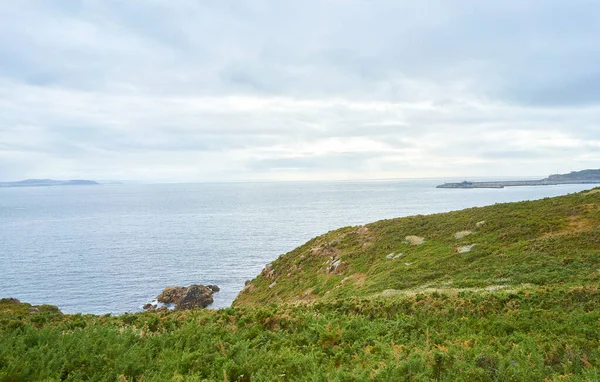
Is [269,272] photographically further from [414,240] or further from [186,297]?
[414,240]

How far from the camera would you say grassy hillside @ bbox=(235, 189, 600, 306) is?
23.0m

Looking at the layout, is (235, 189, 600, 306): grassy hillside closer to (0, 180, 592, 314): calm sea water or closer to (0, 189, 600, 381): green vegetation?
(0, 189, 600, 381): green vegetation

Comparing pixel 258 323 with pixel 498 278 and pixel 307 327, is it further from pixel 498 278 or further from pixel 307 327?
pixel 498 278

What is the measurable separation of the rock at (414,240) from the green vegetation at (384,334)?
30.0 feet

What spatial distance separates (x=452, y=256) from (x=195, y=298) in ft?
143

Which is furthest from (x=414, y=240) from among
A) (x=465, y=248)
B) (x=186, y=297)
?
(x=186, y=297)

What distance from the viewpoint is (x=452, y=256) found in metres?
30.2

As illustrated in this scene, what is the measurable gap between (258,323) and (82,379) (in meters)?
7.14

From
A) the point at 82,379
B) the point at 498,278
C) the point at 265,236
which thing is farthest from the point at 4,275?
the point at 498,278

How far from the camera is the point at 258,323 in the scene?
1498cm

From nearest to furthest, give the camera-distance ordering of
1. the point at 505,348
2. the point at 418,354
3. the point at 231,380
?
the point at 231,380
the point at 418,354
the point at 505,348

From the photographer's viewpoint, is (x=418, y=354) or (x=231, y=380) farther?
(x=418, y=354)

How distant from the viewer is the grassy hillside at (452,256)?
22969 mm

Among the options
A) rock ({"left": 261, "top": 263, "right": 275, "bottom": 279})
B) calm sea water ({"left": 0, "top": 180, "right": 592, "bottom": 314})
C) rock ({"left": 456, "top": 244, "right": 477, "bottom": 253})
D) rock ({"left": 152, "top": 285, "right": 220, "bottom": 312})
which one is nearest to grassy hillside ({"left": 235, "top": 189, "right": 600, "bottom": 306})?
rock ({"left": 456, "top": 244, "right": 477, "bottom": 253})
